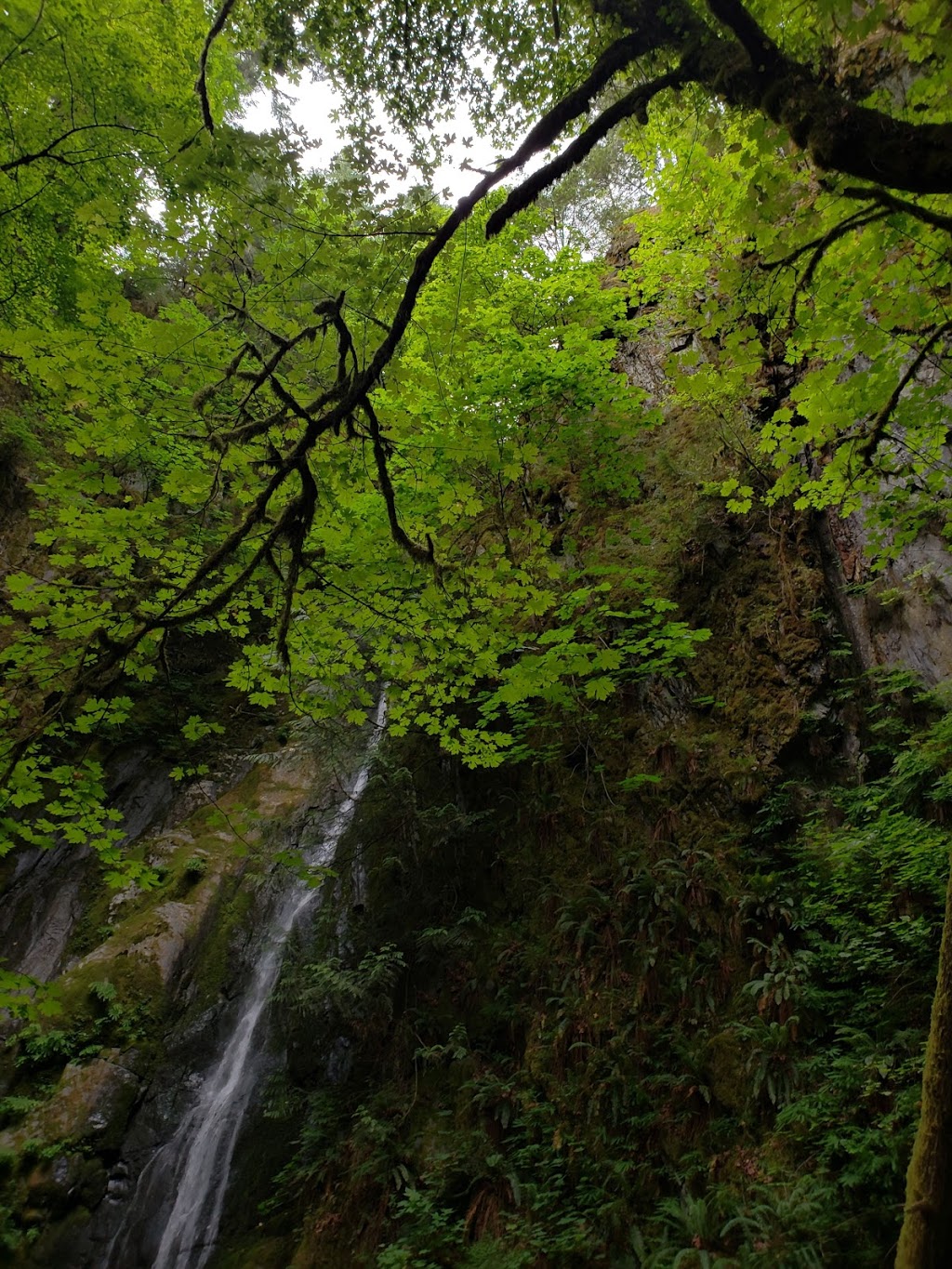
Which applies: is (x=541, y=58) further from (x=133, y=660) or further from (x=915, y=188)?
(x=133, y=660)

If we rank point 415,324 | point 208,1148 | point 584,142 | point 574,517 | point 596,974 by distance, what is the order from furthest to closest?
point 574,517 < point 208,1148 < point 596,974 < point 415,324 < point 584,142

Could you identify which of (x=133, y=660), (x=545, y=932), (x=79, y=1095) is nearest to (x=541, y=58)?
(x=133, y=660)

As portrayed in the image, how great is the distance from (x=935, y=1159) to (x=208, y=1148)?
27.7 ft

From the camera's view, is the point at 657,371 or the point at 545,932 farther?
the point at 657,371

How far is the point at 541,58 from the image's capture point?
15.3ft

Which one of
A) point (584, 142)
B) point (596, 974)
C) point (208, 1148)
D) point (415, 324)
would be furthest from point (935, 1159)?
point (208, 1148)

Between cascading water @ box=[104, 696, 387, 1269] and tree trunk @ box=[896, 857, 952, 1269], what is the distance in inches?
287

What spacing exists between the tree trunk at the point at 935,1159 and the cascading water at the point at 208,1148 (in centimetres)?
730

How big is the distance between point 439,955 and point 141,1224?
14.5ft

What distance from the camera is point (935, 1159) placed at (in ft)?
8.95

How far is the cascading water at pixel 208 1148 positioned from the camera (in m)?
7.16

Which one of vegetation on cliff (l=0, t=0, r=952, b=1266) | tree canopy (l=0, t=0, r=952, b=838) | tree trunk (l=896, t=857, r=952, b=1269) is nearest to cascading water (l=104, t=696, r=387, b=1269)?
vegetation on cliff (l=0, t=0, r=952, b=1266)

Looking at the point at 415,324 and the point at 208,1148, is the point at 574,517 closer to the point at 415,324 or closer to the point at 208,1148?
the point at 415,324

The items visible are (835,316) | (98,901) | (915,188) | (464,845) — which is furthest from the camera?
(98,901)
